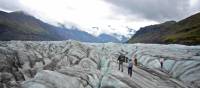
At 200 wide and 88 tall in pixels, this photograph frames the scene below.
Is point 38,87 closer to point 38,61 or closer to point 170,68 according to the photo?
point 170,68

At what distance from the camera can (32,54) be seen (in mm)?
97312

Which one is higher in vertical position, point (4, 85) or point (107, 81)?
point (107, 81)

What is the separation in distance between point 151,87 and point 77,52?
52.6 metres

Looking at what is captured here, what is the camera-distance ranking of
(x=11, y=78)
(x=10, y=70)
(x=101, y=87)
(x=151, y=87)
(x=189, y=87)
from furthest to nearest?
(x=10, y=70)
(x=11, y=78)
(x=189, y=87)
(x=151, y=87)
(x=101, y=87)

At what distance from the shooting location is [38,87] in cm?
3547

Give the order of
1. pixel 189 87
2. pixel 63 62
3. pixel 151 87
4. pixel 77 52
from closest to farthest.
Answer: pixel 151 87 → pixel 189 87 → pixel 63 62 → pixel 77 52

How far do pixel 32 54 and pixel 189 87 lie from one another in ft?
194

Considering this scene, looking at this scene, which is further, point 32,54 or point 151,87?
point 32,54

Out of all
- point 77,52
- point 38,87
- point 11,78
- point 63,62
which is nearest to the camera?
point 38,87

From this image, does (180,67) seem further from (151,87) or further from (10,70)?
(10,70)

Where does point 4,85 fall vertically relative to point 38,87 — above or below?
below

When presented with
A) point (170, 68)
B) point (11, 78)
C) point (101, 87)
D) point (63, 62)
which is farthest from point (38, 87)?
point (63, 62)

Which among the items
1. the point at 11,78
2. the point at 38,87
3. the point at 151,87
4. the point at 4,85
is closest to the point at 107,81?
the point at 151,87

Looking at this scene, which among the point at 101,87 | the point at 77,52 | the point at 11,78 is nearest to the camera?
the point at 101,87
